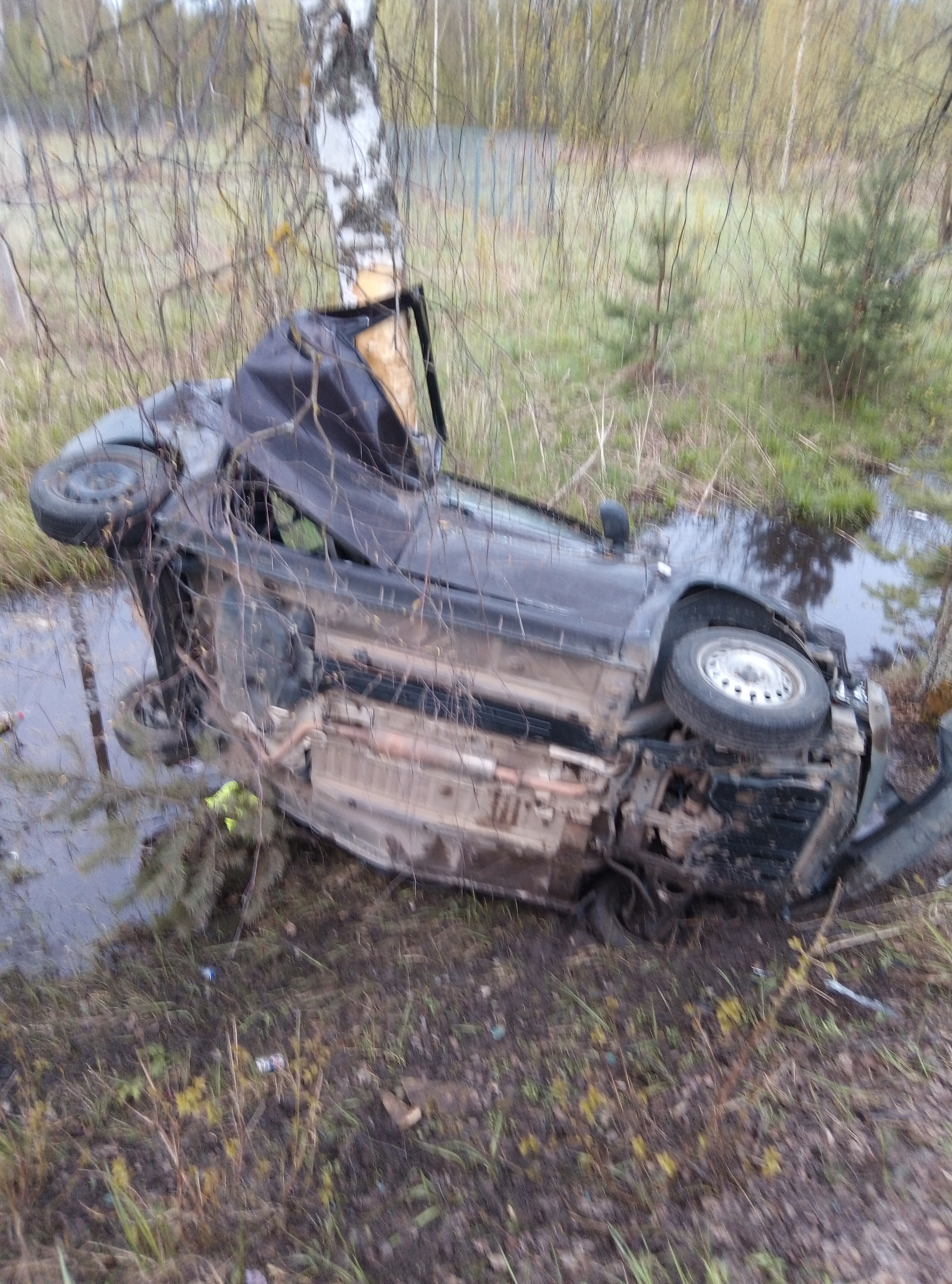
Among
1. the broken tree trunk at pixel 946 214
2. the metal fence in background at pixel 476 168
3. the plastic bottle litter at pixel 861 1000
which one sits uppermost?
the metal fence in background at pixel 476 168

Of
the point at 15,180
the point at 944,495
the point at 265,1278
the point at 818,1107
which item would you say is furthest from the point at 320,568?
the point at 944,495

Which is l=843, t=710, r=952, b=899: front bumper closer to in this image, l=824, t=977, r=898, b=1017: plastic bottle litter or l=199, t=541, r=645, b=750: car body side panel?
l=824, t=977, r=898, b=1017: plastic bottle litter

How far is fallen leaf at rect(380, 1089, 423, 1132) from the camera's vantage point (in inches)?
94.3

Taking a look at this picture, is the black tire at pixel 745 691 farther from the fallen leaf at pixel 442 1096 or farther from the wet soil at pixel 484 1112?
the fallen leaf at pixel 442 1096

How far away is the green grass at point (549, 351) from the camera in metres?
2.36

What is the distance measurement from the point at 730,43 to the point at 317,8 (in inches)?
64.8

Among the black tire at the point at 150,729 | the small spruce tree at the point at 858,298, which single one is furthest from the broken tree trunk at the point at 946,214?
the black tire at the point at 150,729

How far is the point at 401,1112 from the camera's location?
2434mm

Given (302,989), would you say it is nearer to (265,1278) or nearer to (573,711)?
Result: (265,1278)

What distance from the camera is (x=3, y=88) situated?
2129 millimetres

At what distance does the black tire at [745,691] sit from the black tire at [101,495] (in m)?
1.96

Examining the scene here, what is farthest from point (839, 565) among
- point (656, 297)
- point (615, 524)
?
point (615, 524)

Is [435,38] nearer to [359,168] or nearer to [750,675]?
[359,168]

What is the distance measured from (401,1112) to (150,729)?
5.98ft
